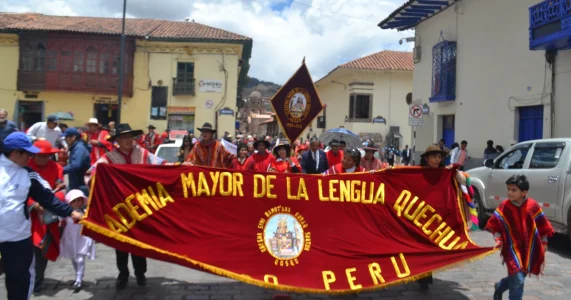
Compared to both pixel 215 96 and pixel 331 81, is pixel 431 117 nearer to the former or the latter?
pixel 215 96

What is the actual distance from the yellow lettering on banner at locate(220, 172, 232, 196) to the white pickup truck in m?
5.47

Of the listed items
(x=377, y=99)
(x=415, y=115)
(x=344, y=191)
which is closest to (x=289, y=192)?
(x=344, y=191)

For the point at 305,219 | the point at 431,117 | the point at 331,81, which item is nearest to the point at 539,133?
the point at 431,117

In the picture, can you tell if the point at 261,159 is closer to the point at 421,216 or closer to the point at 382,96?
the point at 421,216

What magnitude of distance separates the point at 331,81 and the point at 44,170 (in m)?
34.7

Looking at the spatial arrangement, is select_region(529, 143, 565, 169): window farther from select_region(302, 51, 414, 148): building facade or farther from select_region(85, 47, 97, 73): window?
select_region(85, 47, 97, 73): window

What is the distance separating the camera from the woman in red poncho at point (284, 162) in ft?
27.8

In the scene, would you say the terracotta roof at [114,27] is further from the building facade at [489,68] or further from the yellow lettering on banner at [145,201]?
the yellow lettering on banner at [145,201]

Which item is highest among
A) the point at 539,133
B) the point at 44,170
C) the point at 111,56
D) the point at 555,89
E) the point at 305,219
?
the point at 111,56

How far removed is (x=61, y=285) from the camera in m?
5.81

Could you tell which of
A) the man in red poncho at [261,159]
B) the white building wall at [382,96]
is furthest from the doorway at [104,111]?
the man in red poncho at [261,159]

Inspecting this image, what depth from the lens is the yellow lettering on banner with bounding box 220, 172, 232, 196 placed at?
543 cm

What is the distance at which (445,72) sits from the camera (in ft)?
67.0

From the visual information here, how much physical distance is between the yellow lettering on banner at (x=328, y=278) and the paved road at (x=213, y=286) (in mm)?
643
